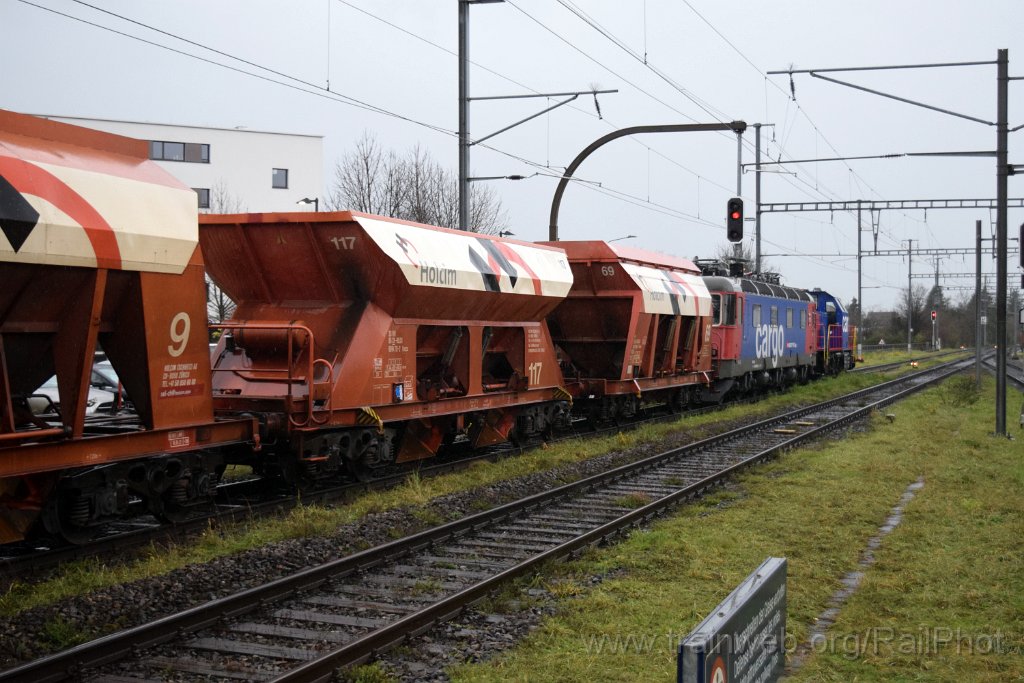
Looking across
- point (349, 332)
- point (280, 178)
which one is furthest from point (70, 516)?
point (280, 178)

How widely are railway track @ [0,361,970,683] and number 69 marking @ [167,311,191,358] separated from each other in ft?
9.11

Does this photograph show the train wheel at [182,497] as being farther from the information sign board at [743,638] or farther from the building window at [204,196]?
the building window at [204,196]

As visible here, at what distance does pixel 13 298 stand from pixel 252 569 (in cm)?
299

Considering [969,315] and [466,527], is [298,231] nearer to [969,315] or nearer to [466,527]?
[466,527]

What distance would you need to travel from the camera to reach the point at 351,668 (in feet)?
19.6

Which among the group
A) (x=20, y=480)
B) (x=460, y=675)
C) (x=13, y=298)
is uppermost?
(x=13, y=298)

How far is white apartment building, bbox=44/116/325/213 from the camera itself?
49.9m

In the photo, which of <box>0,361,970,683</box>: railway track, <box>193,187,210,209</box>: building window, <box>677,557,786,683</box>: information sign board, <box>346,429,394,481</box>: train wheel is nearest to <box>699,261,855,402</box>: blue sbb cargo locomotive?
<box>0,361,970,683</box>: railway track

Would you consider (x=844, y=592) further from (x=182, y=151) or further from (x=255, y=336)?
(x=182, y=151)

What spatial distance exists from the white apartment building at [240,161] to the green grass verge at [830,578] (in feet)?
135

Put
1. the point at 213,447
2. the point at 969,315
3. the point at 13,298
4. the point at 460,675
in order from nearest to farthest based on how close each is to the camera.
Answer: the point at 460,675 < the point at 13,298 < the point at 213,447 < the point at 969,315

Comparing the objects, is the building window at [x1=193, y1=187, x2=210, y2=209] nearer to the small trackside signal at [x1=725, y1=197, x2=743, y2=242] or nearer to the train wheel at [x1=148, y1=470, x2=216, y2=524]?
the small trackside signal at [x1=725, y1=197, x2=743, y2=242]

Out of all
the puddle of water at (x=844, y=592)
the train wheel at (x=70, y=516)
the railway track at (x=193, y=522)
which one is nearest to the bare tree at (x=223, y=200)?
the railway track at (x=193, y=522)

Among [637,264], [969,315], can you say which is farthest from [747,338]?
[969,315]
